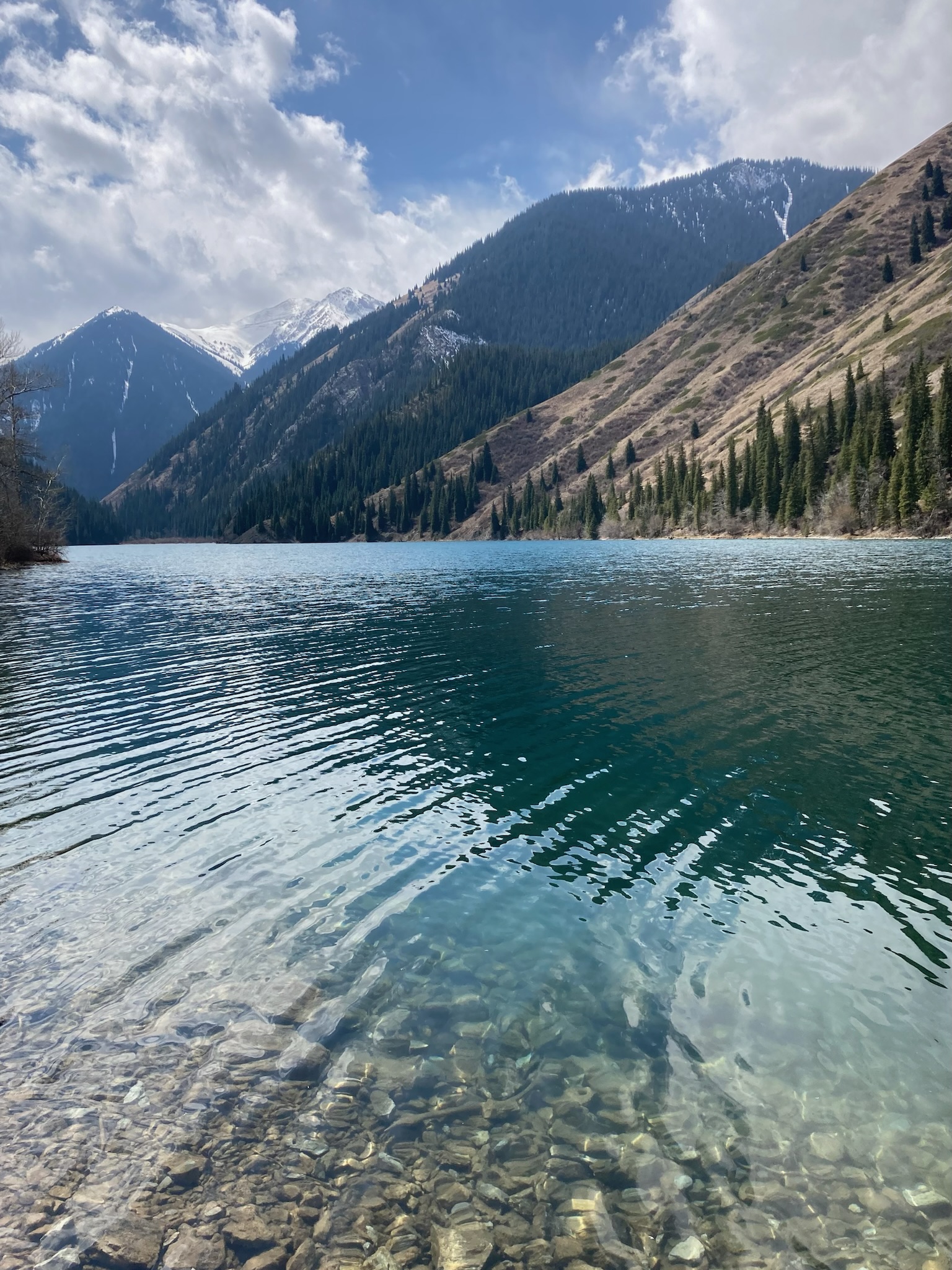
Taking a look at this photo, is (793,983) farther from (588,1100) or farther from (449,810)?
(449,810)

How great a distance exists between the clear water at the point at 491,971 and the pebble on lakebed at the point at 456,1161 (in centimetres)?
3

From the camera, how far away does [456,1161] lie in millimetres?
6688

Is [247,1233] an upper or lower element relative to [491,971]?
upper

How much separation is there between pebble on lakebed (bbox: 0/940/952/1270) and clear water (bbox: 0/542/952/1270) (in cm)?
3

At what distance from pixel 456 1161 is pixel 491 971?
3394 mm

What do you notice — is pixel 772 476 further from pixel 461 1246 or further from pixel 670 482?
pixel 461 1246

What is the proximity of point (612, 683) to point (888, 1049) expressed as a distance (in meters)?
19.3

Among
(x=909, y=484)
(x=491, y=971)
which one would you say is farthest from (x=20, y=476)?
(x=909, y=484)

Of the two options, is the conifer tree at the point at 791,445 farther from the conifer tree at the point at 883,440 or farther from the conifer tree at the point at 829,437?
the conifer tree at the point at 883,440

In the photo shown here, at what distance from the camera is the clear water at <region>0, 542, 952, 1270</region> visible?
6297 millimetres

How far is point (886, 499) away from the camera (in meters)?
119

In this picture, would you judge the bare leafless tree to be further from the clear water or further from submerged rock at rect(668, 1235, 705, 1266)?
submerged rock at rect(668, 1235, 705, 1266)

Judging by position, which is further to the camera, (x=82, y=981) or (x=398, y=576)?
(x=398, y=576)

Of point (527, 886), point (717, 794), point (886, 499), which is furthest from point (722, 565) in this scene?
point (527, 886)
